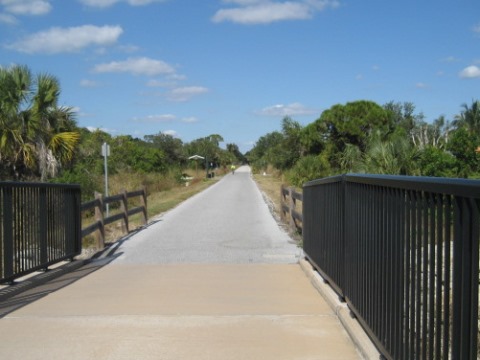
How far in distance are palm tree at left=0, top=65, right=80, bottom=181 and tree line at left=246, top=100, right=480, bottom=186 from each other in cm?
1034

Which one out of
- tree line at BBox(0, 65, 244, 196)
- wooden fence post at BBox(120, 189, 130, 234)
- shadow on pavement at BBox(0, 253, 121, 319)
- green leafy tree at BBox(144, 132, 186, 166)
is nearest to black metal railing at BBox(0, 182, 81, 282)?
shadow on pavement at BBox(0, 253, 121, 319)

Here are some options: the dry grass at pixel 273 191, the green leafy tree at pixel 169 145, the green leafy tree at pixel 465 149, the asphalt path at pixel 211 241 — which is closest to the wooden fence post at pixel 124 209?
the asphalt path at pixel 211 241

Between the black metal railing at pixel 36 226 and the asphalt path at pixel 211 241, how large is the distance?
152cm

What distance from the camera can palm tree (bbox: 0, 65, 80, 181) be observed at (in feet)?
63.9

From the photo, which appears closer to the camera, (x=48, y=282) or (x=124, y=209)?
(x=48, y=282)

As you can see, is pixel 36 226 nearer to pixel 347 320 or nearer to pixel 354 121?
pixel 347 320

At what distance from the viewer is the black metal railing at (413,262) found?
3.06 metres

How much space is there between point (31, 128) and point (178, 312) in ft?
48.6

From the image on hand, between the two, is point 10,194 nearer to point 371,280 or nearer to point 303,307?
point 303,307

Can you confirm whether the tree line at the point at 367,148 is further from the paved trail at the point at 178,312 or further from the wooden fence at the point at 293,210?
the paved trail at the point at 178,312

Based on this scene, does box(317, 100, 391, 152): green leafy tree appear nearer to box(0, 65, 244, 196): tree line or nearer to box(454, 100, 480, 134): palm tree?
box(0, 65, 244, 196): tree line

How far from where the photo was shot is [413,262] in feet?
13.0

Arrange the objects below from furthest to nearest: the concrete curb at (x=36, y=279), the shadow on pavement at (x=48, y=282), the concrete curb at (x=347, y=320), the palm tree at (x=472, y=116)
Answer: the palm tree at (x=472, y=116), the concrete curb at (x=36, y=279), the shadow on pavement at (x=48, y=282), the concrete curb at (x=347, y=320)

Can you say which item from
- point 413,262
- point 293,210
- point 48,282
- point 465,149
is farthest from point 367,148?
point 413,262
